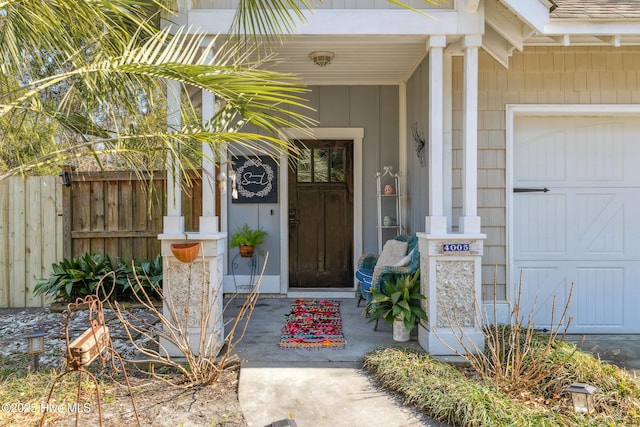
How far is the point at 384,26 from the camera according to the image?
3.73 metres

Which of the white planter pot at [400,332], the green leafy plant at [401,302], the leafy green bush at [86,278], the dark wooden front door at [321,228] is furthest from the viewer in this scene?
the dark wooden front door at [321,228]

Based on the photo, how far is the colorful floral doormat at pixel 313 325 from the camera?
3814 mm

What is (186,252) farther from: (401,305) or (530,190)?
(530,190)

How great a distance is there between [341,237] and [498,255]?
6.26 ft

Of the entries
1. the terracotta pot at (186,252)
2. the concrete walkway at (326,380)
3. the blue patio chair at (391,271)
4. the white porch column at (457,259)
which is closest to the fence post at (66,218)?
the concrete walkway at (326,380)

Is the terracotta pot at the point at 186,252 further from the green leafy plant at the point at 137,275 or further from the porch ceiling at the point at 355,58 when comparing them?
the green leafy plant at the point at 137,275

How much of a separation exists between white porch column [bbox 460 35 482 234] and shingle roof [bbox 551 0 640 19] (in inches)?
25.8

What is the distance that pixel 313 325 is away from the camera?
4.39 metres

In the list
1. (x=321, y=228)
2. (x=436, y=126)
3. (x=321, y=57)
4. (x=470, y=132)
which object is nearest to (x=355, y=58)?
(x=321, y=57)

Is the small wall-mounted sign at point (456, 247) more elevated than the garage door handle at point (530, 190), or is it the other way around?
the garage door handle at point (530, 190)

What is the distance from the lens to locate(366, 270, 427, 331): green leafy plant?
3.73m

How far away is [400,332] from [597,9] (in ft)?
9.70

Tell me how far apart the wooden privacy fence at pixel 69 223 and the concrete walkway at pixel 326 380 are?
197cm

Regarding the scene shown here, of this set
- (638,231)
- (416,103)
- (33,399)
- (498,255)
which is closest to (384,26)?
(416,103)
